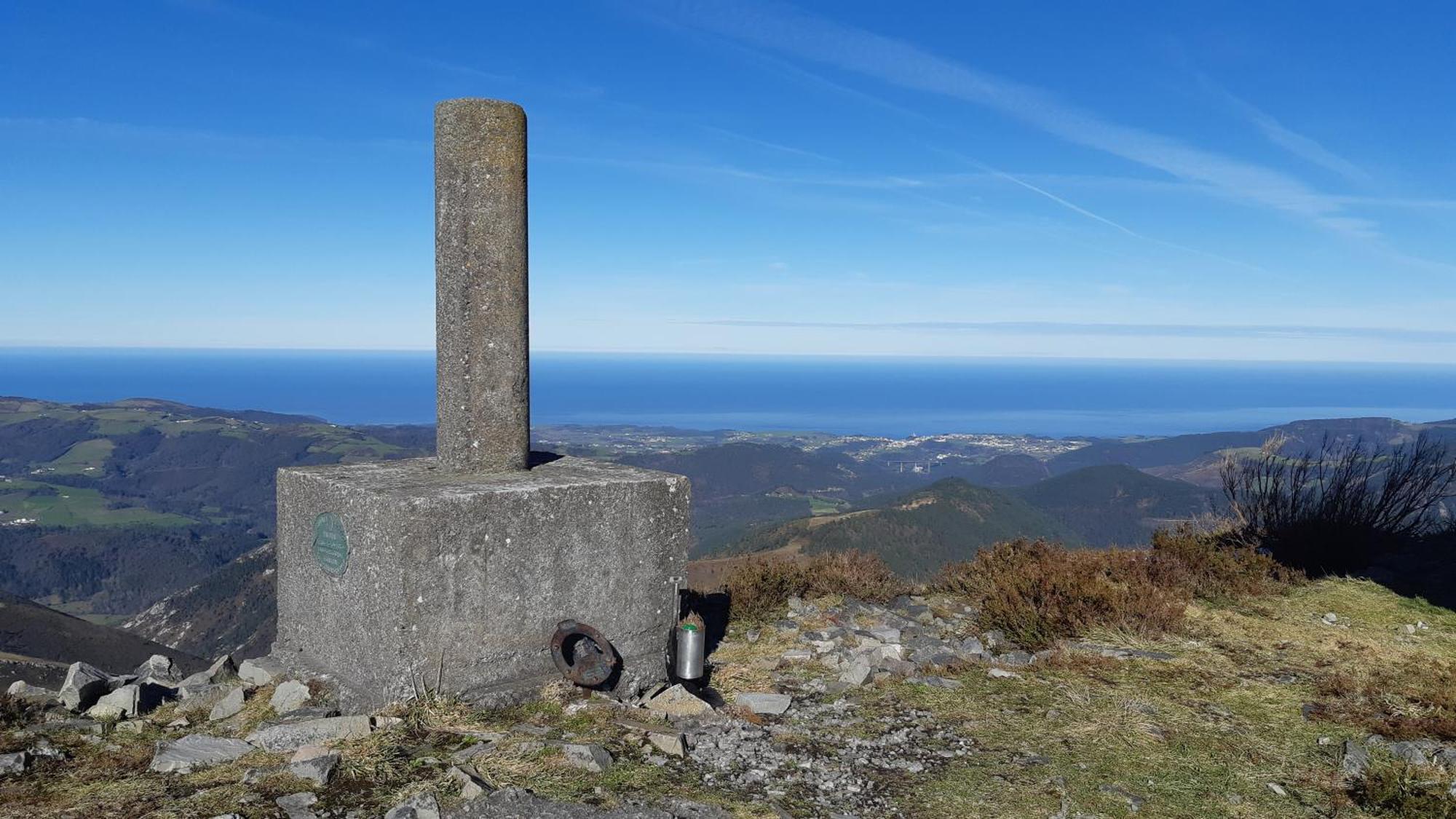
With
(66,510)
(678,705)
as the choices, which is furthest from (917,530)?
(66,510)

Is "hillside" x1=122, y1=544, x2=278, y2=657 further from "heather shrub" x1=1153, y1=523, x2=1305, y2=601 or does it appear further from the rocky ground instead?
"heather shrub" x1=1153, y1=523, x2=1305, y2=601

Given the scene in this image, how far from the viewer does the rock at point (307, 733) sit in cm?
512

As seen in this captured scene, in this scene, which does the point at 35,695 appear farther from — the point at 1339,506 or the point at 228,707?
the point at 1339,506

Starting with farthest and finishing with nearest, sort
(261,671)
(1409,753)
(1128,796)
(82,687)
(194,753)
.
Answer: (261,671)
(82,687)
(1409,753)
(194,753)
(1128,796)

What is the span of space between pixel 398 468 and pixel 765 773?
11.6 feet

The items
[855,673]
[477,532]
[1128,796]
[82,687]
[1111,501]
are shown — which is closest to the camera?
[1128,796]

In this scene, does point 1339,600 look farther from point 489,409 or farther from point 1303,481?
point 489,409

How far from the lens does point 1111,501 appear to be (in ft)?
282

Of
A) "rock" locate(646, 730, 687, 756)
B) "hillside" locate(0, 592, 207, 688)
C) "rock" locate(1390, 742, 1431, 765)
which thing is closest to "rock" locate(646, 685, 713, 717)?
"rock" locate(646, 730, 687, 756)

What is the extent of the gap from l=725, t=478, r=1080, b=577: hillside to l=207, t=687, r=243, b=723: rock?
3175cm

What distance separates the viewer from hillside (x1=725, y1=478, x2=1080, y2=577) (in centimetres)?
4216

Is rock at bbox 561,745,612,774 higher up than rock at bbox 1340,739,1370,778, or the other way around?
rock at bbox 561,745,612,774

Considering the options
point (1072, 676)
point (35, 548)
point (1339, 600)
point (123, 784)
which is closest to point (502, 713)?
point (123, 784)

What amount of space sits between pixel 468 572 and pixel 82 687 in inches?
113
